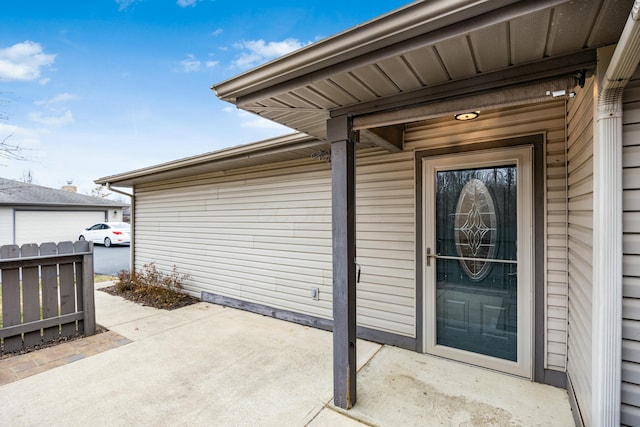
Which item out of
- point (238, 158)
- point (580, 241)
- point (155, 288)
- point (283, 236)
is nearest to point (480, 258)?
point (580, 241)

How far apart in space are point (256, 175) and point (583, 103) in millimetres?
3755

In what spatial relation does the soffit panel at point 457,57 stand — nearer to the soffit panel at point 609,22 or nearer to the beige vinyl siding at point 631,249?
the soffit panel at point 609,22

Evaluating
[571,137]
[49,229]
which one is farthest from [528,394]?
[49,229]

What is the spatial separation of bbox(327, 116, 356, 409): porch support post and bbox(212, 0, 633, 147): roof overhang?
7.7 inches

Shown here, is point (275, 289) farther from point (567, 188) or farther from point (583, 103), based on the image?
point (583, 103)

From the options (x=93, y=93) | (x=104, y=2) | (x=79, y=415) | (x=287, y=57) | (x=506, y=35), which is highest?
(x=104, y=2)

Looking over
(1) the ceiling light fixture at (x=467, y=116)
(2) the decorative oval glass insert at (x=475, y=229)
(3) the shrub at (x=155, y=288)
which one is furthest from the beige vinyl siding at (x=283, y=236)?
(1) the ceiling light fixture at (x=467, y=116)

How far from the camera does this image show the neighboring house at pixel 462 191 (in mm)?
1399

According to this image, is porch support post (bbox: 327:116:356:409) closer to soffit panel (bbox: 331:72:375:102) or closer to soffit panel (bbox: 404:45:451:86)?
soffit panel (bbox: 331:72:375:102)

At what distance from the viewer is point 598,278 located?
1.47 m

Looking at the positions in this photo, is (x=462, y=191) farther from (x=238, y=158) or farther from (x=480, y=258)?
(x=238, y=158)

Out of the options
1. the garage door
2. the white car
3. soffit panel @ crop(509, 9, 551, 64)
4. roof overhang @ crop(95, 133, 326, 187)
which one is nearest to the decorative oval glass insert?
soffit panel @ crop(509, 9, 551, 64)

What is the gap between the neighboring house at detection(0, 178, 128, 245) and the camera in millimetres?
11883

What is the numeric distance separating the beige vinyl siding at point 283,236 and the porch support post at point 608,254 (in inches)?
67.9
